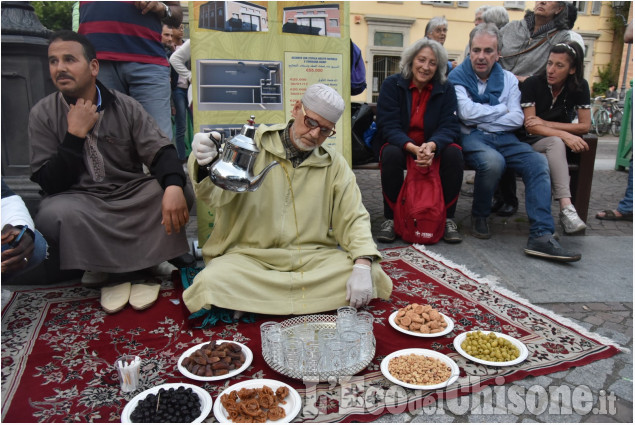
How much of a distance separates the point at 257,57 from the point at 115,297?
211cm

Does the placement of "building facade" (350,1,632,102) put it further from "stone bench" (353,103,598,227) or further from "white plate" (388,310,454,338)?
"white plate" (388,310,454,338)

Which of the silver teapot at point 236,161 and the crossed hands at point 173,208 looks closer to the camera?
the silver teapot at point 236,161

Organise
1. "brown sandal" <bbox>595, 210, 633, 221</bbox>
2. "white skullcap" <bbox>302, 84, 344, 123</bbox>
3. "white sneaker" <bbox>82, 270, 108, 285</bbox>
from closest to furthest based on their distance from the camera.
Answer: "white skullcap" <bbox>302, 84, 344, 123</bbox> < "white sneaker" <bbox>82, 270, 108, 285</bbox> < "brown sandal" <bbox>595, 210, 633, 221</bbox>

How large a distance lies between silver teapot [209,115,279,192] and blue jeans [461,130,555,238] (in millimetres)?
2608

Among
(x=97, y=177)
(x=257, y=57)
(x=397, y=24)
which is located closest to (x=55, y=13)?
(x=397, y=24)

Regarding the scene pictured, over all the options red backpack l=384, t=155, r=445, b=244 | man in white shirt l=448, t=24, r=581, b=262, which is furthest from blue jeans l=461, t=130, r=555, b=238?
red backpack l=384, t=155, r=445, b=244

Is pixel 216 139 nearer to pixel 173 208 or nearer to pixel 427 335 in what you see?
pixel 173 208

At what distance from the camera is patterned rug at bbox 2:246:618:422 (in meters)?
1.97

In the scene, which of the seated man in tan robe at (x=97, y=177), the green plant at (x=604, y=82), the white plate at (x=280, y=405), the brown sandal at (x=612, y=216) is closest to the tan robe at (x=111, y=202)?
the seated man in tan robe at (x=97, y=177)

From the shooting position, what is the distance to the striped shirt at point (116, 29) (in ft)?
12.5

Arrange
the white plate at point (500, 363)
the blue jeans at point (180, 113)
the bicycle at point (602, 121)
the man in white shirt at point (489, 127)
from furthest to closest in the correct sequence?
the bicycle at point (602, 121), the blue jeans at point (180, 113), the man in white shirt at point (489, 127), the white plate at point (500, 363)

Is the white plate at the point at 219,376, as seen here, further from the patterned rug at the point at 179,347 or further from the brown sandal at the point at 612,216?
the brown sandal at the point at 612,216

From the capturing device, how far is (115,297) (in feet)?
9.59

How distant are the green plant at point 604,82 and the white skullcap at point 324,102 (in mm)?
22028
